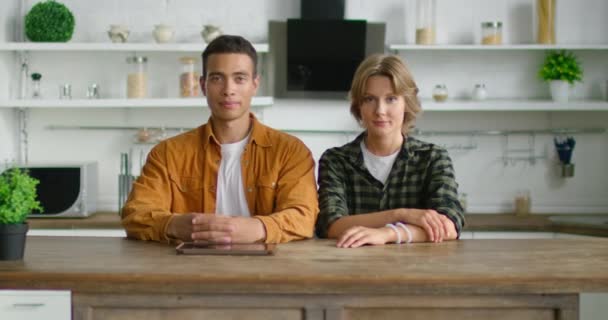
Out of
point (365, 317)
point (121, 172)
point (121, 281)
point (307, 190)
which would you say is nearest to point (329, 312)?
point (365, 317)

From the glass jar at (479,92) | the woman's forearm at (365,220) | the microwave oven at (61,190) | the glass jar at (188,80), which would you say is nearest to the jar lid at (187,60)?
the glass jar at (188,80)

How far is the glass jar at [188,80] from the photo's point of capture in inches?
181

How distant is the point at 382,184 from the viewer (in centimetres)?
268

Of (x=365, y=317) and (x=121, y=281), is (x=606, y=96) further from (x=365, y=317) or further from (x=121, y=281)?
(x=121, y=281)

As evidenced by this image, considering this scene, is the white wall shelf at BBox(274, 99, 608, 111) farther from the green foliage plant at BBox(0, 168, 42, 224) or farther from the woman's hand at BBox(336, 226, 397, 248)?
the green foliage plant at BBox(0, 168, 42, 224)

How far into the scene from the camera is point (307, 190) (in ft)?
8.42

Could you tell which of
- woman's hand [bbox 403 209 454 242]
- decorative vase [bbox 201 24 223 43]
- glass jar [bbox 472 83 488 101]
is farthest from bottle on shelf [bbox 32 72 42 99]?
woman's hand [bbox 403 209 454 242]

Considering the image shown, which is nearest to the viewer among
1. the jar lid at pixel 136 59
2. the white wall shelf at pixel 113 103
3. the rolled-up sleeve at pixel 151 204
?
the rolled-up sleeve at pixel 151 204

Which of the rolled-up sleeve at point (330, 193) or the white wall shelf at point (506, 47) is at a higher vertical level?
the white wall shelf at point (506, 47)

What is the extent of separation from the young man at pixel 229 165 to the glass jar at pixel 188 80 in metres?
1.96

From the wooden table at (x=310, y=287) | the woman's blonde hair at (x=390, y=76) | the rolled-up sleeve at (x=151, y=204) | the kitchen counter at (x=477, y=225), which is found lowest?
the kitchen counter at (x=477, y=225)

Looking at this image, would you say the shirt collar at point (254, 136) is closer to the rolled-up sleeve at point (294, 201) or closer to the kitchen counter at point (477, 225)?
the rolled-up sleeve at point (294, 201)

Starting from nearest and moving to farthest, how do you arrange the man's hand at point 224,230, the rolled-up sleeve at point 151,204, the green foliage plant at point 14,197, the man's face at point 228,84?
the green foliage plant at point 14,197 → the man's hand at point 224,230 → the rolled-up sleeve at point 151,204 → the man's face at point 228,84

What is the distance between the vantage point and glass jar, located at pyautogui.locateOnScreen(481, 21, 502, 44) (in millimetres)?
4590
